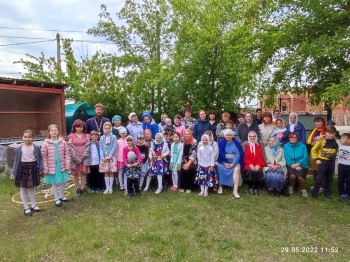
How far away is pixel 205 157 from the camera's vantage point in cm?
617

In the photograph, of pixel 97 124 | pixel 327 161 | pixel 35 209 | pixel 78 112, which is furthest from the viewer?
pixel 78 112

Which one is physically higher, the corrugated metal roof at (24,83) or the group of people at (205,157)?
the corrugated metal roof at (24,83)

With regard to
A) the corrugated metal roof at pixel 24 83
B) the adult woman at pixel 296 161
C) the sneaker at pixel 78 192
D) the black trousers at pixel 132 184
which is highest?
the corrugated metal roof at pixel 24 83

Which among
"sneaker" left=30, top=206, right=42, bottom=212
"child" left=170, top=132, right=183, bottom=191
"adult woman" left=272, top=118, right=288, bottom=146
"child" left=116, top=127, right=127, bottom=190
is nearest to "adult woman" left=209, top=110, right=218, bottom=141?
"child" left=170, top=132, right=183, bottom=191

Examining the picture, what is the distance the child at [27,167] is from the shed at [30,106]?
6079 millimetres

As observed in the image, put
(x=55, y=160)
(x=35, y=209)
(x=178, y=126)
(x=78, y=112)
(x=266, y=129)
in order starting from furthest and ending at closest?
(x=78, y=112) → (x=178, y=126) → (x=266, y=129) → (x=55, y=160) → (x=35, y=209)

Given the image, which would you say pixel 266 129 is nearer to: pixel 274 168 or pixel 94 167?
pixel 274 168

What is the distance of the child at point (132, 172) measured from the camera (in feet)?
19.7

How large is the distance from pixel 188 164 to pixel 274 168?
6.21ft

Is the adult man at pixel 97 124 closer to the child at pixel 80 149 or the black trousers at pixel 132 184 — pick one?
the child at pixel 80 149

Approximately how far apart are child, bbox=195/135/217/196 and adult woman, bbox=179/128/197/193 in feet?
0.66

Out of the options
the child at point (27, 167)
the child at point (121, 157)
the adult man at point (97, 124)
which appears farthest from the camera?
the adult man at point (97, 124)

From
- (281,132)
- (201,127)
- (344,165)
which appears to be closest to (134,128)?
(201,127)

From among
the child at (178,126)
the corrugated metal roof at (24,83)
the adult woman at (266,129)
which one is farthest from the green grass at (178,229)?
the corrugated metal roof at (24,83)
